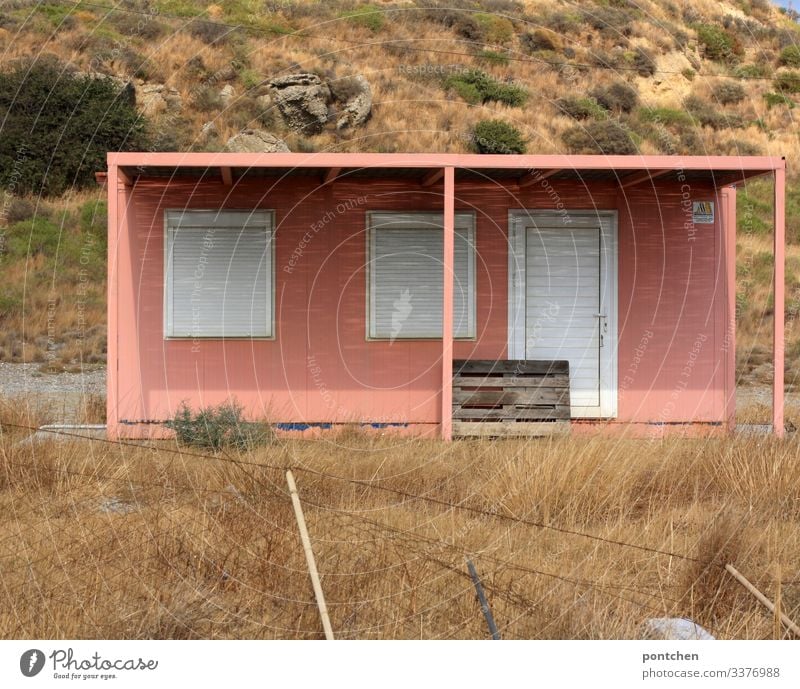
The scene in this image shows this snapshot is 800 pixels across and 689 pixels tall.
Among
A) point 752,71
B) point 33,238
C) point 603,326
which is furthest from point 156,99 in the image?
point 752,71

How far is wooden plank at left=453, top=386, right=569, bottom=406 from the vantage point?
34.7 ft

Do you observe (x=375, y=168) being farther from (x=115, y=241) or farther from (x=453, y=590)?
(x=453, y=590)

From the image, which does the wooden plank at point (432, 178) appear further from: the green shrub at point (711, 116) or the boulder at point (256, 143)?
the green shrub at point (711, 116)

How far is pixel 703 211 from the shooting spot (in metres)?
11.2

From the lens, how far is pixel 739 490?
7.57 m

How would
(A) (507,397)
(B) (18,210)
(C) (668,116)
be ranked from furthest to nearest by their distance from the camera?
(C) (668,116) → (B) (18,210) → (A) (507,397)

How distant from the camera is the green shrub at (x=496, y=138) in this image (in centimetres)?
2686

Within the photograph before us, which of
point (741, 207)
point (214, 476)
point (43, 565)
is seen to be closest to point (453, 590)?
point (43, 565)

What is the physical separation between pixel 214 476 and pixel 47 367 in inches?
423

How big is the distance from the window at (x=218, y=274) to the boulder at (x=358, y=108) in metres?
18.6

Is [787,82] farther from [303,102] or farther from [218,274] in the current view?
[218,274]

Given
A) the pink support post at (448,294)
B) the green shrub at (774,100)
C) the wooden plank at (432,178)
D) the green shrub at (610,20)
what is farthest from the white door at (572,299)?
the green shrub at (774,100)

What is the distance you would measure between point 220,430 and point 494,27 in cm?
2805

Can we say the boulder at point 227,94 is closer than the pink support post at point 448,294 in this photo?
No
